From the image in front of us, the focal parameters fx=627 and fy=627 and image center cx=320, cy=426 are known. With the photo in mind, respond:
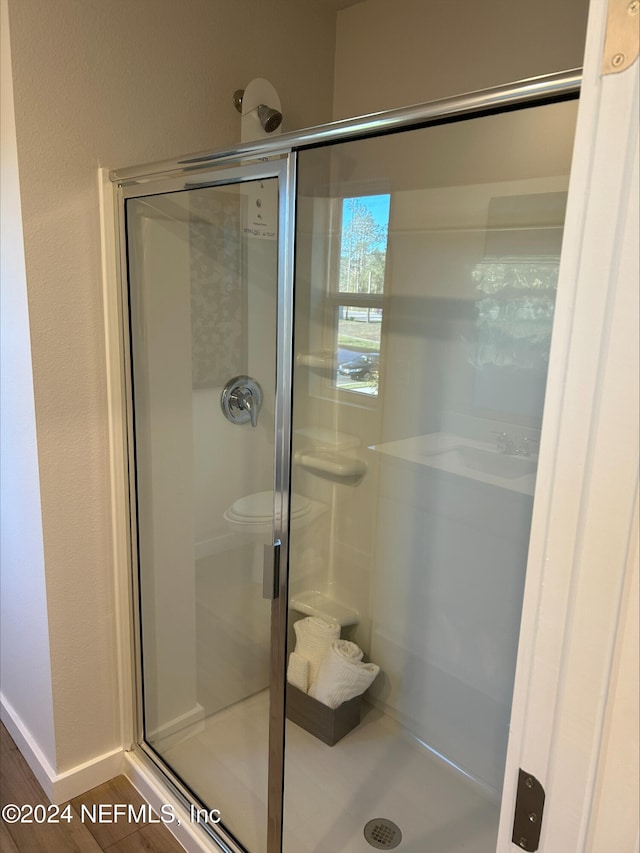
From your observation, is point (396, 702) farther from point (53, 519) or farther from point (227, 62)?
point (227, 62)

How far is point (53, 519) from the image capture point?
1.78 m

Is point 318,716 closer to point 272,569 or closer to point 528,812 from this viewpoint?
point 272,569

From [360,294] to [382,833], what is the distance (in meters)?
1.68

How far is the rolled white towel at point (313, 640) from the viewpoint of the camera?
2166 millimetres

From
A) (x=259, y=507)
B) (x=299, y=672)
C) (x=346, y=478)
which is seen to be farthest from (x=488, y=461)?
(x=299, y=672)

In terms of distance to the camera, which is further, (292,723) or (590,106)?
(292,723)

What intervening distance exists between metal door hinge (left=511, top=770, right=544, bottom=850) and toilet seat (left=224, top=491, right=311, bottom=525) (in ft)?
4.03

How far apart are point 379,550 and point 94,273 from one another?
1.32m

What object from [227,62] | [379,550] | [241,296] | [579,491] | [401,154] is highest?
[227,62]

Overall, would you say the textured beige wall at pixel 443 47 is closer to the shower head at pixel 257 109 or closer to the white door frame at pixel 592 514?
the shower head at pixel 257 109

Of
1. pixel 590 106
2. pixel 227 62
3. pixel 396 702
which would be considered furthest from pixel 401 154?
pixel 396 702

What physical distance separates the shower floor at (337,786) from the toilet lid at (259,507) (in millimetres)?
583

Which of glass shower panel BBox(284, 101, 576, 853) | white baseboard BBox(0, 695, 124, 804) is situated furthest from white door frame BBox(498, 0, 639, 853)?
white baseboard BBox(0, 695, 124, 804)

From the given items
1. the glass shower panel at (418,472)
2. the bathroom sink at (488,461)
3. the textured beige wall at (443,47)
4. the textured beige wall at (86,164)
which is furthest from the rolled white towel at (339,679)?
the textured beige wall at (443,47)
